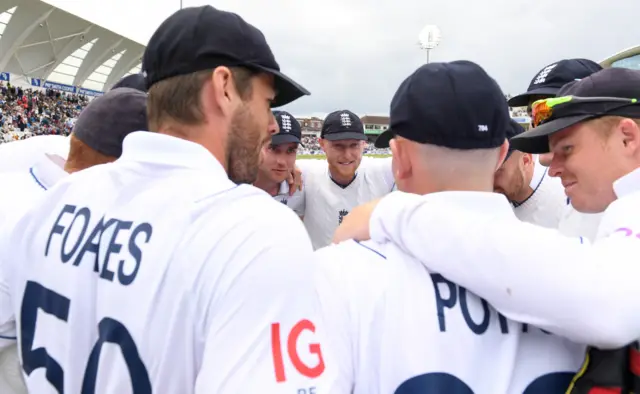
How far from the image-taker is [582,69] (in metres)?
3.30

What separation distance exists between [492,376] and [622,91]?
1.05m

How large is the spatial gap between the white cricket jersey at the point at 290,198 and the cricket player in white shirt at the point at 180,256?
9.96ft

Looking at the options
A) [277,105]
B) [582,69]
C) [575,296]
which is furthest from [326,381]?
[582,69]

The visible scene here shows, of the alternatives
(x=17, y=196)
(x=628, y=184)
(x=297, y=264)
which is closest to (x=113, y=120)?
(x=17, y=196)

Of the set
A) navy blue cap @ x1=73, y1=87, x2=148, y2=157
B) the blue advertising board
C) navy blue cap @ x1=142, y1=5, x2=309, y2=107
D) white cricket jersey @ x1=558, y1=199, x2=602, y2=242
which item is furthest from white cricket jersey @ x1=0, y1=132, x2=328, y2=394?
the blue advertising board

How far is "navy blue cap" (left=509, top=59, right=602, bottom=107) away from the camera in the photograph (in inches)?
130

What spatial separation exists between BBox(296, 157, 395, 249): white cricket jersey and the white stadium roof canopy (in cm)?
3566

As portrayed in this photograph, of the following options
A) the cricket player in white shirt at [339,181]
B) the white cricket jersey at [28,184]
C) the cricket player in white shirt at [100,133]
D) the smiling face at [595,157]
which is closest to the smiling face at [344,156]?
the cricket player in white shirt at [339,181]

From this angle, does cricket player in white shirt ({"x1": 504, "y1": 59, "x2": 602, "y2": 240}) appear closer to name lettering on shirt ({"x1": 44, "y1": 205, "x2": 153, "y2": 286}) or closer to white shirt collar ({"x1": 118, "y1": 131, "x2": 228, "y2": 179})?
white shirt collar ({"x1": 118, "y1": 131, "x2": 228, "y2": 179})

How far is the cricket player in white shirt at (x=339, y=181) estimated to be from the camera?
4.71 m

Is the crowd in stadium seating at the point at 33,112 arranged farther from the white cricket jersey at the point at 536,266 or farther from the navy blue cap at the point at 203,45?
the white cricket jersey at the point at 536,266

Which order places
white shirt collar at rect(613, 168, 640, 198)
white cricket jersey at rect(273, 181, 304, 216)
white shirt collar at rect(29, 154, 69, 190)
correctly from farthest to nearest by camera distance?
white cricket jersey at rect(273, 181, 304, 216), white shirt collar at rect(29, 154, 69, 190), white shirt collar at rect(613, 168, 640, 198)

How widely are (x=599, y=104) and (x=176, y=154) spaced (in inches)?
52.2

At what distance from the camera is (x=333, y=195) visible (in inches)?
188
